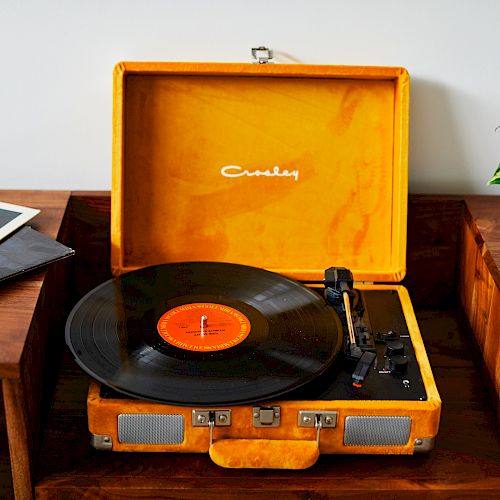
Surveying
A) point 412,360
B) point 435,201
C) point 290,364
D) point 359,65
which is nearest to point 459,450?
A: point 412,360

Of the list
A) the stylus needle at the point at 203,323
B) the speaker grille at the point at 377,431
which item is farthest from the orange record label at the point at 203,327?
the speaker grille at the point at 377,431

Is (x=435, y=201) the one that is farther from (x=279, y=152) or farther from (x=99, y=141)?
(x=99, y=141)

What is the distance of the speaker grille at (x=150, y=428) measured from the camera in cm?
131

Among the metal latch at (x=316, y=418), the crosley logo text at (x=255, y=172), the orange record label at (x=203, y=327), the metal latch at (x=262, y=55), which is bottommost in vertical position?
the metal latch at (x=316, y=418)

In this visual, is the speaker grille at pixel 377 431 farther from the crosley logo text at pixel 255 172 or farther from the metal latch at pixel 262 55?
the metal latch at pixel 262 55

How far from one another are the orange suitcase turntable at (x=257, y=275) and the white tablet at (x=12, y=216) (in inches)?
6.1

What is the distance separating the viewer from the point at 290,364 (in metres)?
1.36

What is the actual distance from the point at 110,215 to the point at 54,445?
51 centimetres

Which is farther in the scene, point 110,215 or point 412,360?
point 110,215

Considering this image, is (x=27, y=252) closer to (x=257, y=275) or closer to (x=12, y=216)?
(x=12, y=216)

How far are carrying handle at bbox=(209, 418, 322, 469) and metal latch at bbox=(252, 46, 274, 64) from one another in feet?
2.21

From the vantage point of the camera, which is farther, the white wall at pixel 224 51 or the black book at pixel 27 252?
the white wall at pixel 224 51

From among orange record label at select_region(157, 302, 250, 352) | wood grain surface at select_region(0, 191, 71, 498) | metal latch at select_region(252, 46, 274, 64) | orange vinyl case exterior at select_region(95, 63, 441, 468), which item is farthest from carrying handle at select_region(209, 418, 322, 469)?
metal latch at select_region(252, 46, 274, 64)

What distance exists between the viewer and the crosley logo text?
5.53 feet
